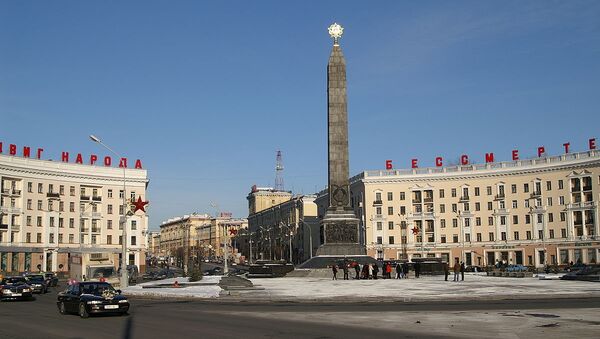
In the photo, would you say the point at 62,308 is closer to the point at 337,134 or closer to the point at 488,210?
the point at 337,134

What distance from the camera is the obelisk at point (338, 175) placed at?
60844mm

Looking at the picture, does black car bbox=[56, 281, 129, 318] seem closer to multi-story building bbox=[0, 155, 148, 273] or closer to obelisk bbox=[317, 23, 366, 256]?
obelisk bbox=[317, 23, 366, 256]

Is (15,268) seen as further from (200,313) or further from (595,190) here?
(595,190)

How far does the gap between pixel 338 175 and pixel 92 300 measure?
3997 cm

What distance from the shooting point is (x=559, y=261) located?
99750mm

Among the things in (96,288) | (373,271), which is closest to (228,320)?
(96,288)

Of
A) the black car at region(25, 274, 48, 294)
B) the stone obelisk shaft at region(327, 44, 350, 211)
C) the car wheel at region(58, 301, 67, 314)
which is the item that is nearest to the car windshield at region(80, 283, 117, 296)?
the car wheel at region(58, 301, 67, 314)

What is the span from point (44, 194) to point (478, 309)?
84.9 m

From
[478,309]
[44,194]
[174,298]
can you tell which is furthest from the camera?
[44,194]

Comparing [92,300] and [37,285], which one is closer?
[92,300]

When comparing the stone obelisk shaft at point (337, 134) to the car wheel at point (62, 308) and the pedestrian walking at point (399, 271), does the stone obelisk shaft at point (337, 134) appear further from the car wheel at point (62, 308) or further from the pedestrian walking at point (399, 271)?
the car wheel at point (62, 308)

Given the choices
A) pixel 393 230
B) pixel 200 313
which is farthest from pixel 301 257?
pixel 200 313

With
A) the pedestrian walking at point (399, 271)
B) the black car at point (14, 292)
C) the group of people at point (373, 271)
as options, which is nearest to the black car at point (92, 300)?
the black car at point (14, 292)

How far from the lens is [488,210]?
108750mm
